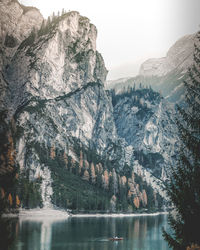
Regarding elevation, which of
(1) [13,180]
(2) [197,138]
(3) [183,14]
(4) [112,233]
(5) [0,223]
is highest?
(3) [183,14]

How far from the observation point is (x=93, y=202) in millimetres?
187125

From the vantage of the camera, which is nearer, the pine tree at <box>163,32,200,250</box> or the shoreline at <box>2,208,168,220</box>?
the pine tree at <box>163,32,200,250</box>

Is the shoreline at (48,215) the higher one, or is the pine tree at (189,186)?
the pine tree at (189,186)

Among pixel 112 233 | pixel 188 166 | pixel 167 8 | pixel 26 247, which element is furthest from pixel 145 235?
pixel 188 166

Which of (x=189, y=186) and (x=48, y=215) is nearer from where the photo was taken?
(x=189, y=186)

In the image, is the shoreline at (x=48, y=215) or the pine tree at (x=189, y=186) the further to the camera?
the shoreline at (x=48, y=215)

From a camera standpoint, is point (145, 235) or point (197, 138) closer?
point (197, 138)

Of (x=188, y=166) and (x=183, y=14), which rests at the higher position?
(x=183, y=14)

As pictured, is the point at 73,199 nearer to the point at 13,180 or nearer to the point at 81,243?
the point at 81,243

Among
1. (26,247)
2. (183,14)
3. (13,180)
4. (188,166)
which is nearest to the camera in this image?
(13,180)

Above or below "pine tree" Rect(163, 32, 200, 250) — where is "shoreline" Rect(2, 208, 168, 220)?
below

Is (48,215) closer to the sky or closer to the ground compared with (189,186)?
closer to the ground

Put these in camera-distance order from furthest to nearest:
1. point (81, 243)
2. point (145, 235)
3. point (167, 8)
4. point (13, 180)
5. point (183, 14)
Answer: point (145, 235), point (81, 243), point (167, 8), point (183, 14), point (13, 180)

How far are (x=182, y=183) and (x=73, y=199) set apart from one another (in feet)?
548
